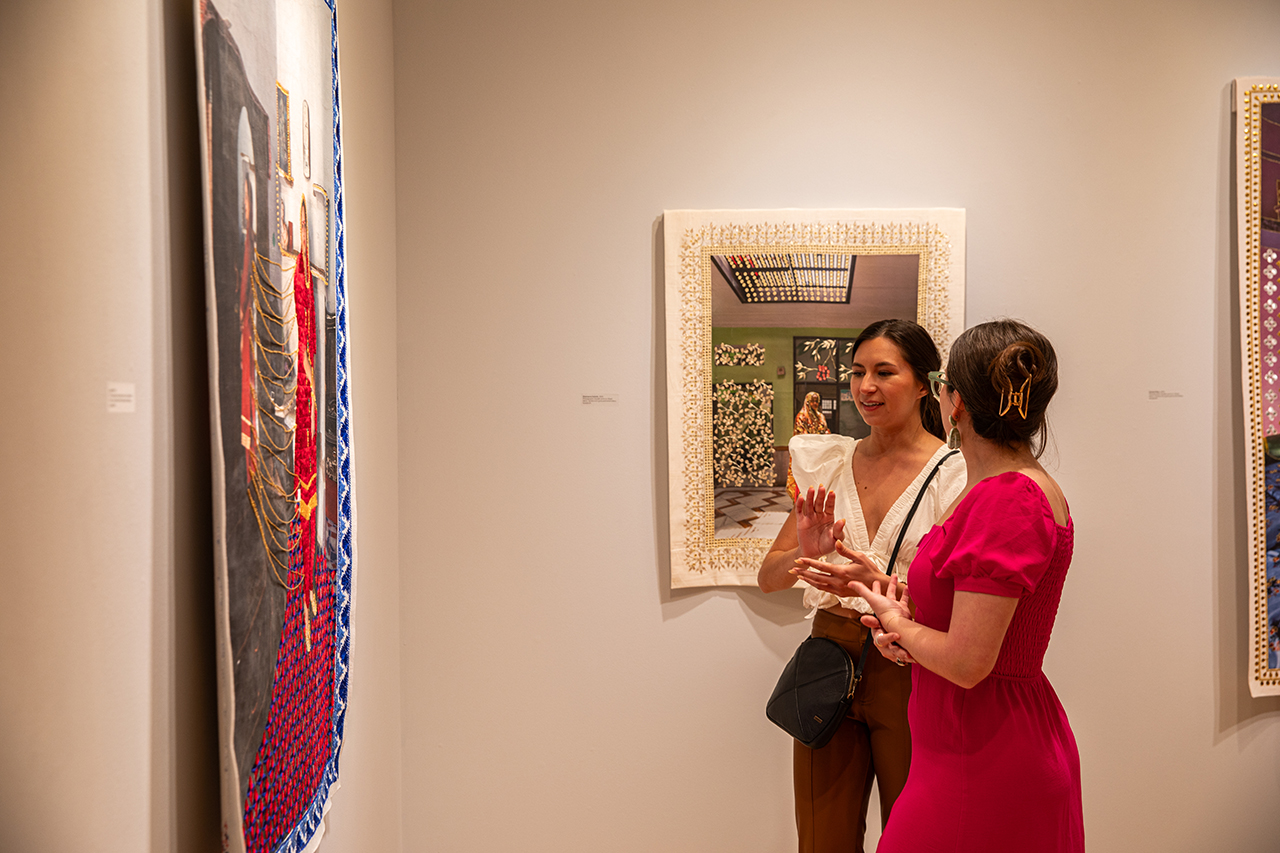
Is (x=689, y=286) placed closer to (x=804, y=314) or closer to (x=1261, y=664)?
(x=804, y=314)

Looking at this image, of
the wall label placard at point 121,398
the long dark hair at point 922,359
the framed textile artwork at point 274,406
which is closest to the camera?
the wall label placard at point 121,398

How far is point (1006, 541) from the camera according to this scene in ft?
4.24

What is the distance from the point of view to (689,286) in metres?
2.34

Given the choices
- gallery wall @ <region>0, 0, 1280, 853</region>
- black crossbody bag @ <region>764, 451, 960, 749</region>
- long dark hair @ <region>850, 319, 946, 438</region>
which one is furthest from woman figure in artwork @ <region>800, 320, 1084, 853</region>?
gallery wall @ <region>0, 0, 1280, 853</region>

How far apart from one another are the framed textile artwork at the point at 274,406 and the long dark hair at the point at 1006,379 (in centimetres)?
116

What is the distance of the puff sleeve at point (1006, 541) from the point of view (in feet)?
4.20

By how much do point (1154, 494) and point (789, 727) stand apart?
1472mm

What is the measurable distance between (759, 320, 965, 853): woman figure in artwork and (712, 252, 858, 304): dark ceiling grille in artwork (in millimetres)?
322

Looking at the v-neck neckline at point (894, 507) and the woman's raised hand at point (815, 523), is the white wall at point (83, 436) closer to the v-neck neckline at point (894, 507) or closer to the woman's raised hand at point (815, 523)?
the woman's raised hand at point (815, 523)

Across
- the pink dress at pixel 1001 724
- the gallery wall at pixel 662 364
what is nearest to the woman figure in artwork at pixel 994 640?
the pink dress at pixel 1001 724

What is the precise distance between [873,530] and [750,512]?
0.50m

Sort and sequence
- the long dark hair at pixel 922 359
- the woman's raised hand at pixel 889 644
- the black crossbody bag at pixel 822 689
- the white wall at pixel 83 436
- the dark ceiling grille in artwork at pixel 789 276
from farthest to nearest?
the dark ceiling grille in artwork at pixel 789 276
the long dark hair at pixel 922 359
the black crossbody bag at pixel 822 689
the woman's raised hand at pixel 889 644
the white wall at pixel 83 436

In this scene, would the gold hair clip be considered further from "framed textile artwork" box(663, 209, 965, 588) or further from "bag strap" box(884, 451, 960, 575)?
"framed textile artwork" box(663, 209, 965, 588)

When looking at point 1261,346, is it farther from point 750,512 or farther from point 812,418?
point 750,512
